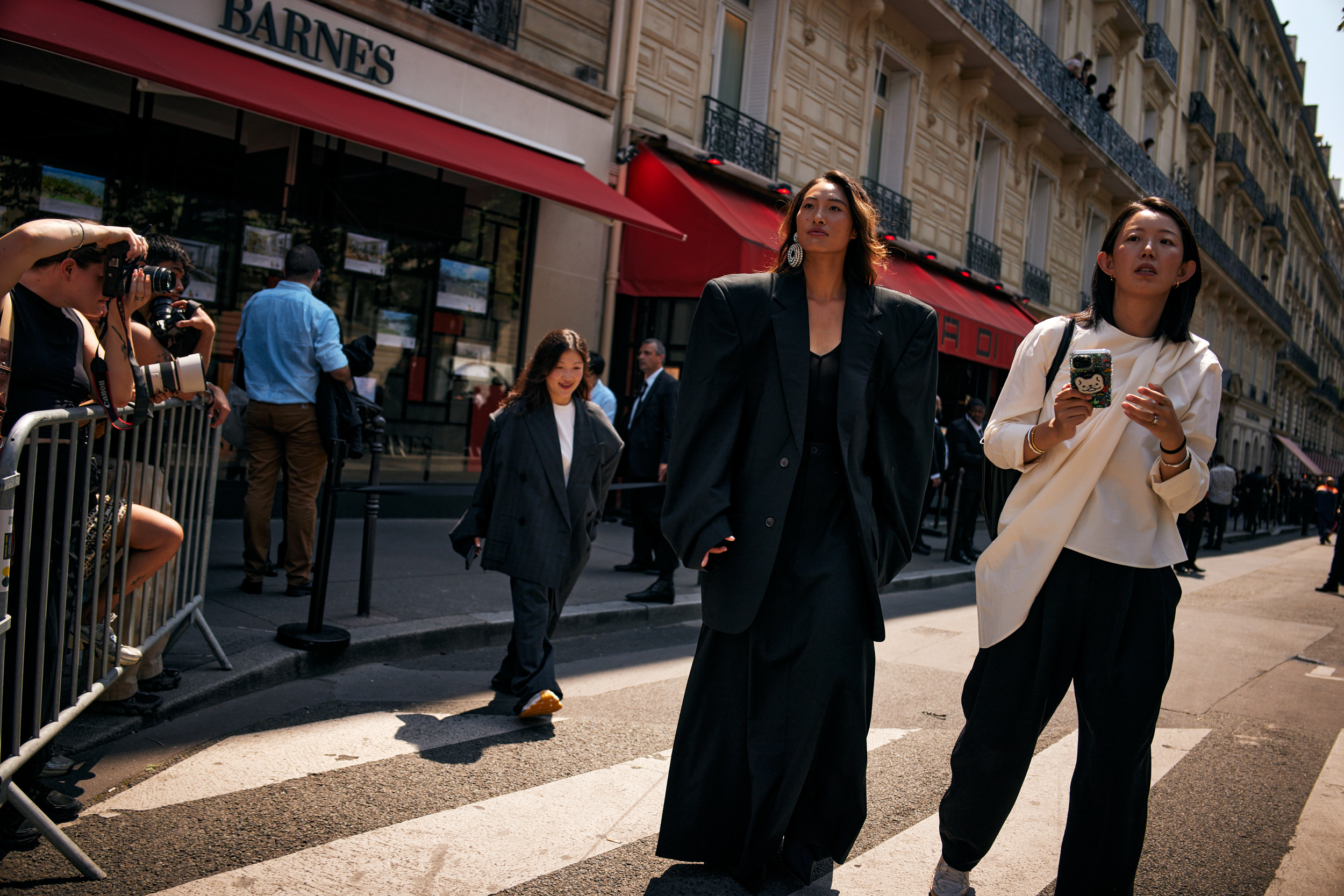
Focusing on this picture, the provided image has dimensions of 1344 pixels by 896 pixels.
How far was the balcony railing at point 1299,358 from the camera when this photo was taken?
48906mm

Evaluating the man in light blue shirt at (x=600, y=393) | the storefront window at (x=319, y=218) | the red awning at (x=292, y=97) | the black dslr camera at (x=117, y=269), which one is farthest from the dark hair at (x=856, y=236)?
the red awning at (x=292, y=97)

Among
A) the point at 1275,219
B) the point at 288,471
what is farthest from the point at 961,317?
the point at 1275,219

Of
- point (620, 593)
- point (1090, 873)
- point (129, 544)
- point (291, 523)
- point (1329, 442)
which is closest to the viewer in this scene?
point (1090, 873)

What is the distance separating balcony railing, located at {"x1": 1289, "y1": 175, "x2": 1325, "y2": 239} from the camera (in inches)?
1946

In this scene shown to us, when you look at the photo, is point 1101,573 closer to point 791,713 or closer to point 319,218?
point 791,713

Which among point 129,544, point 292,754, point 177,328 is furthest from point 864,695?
point 177,328

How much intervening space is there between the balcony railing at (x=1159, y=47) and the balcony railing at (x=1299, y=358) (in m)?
26.7

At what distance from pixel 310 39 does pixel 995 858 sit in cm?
814

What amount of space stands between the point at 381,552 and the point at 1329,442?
3112 inches

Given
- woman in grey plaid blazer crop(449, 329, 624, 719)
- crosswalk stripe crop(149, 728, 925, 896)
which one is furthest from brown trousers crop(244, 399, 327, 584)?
crosswalk stripe crop(149, 728, 925, 896)

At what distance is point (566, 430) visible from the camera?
4816 millimetres

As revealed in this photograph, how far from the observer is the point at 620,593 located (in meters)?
7.21

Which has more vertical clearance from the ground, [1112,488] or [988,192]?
[988,192]

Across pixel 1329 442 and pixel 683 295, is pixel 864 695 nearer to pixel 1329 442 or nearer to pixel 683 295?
pixel 683 295
